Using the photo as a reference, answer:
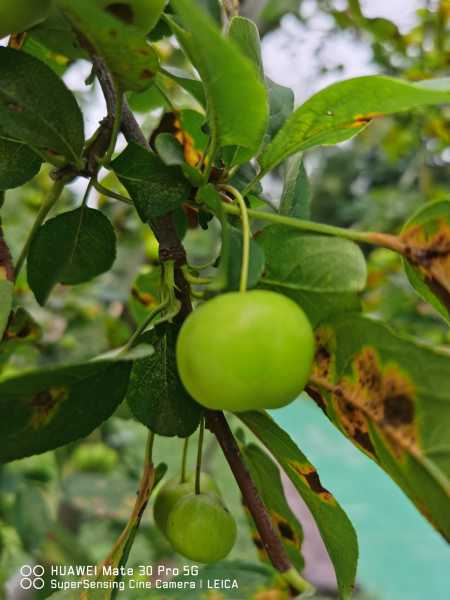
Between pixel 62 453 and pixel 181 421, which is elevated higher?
pixel 181 421

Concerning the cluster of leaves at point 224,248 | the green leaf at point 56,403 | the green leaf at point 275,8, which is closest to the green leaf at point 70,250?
the cluster of leaves at point 224,248

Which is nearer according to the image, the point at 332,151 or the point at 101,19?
the point at 101,19

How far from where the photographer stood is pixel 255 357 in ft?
1.20

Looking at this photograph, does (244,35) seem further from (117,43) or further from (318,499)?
(318,499)

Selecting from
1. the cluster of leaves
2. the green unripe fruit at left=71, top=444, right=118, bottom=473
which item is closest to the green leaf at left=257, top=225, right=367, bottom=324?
the cluster of leaves

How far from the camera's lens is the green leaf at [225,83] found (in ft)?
1.09

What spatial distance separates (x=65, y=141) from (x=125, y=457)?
7.61 feet

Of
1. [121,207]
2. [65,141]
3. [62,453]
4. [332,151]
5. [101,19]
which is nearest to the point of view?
[101,19]

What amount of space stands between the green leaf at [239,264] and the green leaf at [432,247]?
106 millimetres

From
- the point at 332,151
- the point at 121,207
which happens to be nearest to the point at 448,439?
the point at 121,207

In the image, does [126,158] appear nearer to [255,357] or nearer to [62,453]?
[255,357]

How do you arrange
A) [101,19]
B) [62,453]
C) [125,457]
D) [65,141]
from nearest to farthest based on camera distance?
[101,19] → [65,141] → [62,453] → [125,457]

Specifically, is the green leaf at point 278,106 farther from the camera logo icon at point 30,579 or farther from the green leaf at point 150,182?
the camera logo icon at point 30,579

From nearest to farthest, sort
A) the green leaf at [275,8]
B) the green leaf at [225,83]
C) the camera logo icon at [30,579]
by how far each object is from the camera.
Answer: the green leaf at [225,83], the camera logo icon at [30,579], the green leaf at [275,8]
